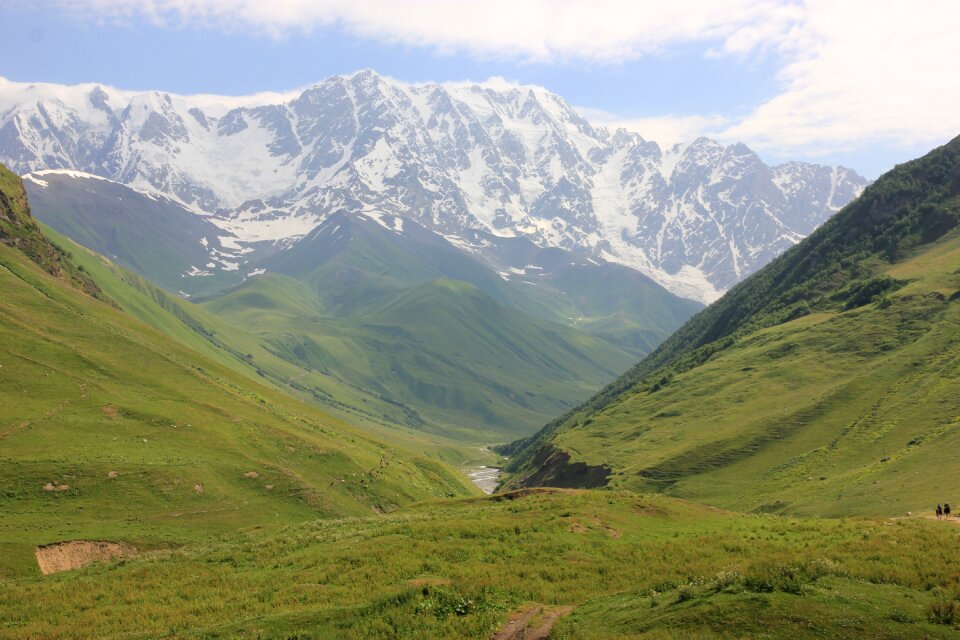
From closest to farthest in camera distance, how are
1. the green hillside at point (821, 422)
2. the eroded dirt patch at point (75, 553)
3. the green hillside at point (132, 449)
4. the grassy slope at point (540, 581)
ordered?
the grassy slope at point (540, 581)
the eroded dirt patch at point (75, 553)
the green hillside at point (132, 449)
the green hillside at point (821, 422)

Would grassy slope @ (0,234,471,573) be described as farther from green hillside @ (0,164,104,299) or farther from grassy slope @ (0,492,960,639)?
grassy slope @ (0,492,960,639)

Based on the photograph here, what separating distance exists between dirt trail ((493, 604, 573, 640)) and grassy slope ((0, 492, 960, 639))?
0.75 m

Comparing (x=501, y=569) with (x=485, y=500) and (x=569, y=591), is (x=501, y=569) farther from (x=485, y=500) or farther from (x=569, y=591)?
(x=485, y=500)

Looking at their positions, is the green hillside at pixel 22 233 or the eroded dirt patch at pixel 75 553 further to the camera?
the green hillside at pixel 22 233

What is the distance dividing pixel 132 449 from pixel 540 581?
74.0 metres

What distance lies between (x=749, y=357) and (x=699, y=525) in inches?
5514

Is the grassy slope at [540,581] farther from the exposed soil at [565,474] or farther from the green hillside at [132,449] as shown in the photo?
the exposed soil at [565,474]

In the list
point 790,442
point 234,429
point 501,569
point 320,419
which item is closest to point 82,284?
point 320,419

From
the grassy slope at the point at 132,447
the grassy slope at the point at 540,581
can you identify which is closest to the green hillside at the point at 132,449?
the grassy slope at the point at 132,447

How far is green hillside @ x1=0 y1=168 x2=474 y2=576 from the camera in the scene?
83500mm

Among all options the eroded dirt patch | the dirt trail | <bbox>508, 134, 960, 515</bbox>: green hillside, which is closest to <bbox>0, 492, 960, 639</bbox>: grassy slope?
the dirt trail

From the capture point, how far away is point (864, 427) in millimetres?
118938

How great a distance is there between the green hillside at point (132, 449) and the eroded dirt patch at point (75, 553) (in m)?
1.11

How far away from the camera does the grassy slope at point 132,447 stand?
83.8 meters
